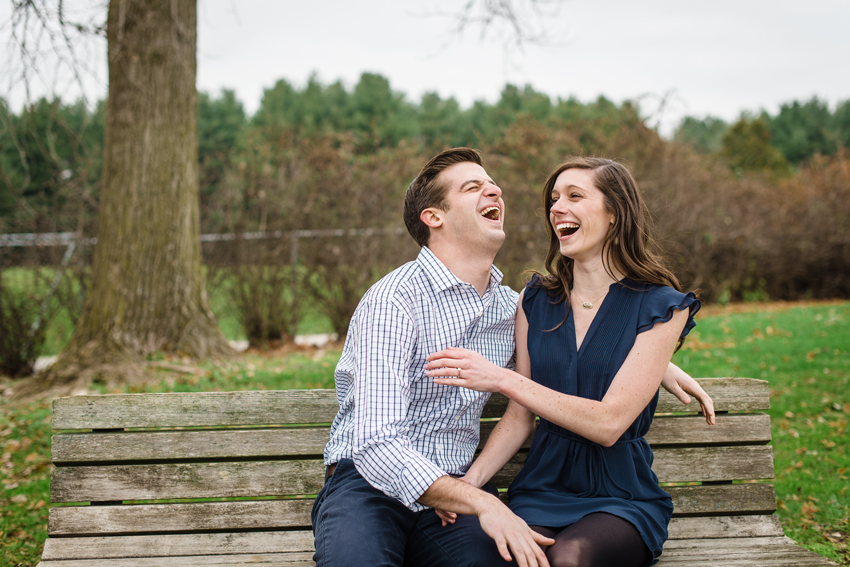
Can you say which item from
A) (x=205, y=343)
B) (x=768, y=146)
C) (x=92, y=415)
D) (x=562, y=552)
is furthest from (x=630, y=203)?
(x=768, y=146)

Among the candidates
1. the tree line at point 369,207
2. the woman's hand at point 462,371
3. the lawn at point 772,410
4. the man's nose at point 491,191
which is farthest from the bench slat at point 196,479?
the tree line at point 369,207

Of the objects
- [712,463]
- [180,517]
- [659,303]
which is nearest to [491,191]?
[659,303]

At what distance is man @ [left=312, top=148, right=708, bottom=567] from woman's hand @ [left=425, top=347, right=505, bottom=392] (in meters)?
0.21

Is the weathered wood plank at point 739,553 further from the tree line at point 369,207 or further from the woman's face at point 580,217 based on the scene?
the tree line at point 369,207

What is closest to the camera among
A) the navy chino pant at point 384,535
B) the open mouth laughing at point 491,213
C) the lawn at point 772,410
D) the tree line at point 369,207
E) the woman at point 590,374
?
the navy chino pant at point 384,535

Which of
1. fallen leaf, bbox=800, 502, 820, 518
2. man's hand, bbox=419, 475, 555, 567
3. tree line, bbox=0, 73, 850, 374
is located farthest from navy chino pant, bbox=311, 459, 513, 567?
tree line, bbox=0, 73, 850, 374

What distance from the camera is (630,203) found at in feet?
8.54

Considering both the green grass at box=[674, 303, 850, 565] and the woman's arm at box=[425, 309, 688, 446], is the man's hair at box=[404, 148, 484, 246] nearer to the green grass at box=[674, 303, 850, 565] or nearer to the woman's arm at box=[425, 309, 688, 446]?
the woman's arm at box=[425, 309, 688, 446]

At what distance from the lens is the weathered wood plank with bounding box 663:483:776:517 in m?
2.79

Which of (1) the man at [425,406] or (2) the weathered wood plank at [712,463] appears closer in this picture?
(1) the man at [425,406]

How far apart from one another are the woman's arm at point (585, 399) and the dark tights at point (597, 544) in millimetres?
279

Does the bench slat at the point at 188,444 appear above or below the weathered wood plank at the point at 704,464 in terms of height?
above

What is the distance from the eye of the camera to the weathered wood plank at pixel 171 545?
8.58 feet

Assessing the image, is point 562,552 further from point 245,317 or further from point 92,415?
point 245,317
